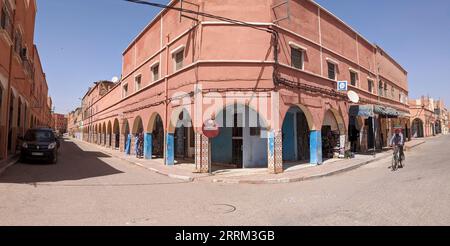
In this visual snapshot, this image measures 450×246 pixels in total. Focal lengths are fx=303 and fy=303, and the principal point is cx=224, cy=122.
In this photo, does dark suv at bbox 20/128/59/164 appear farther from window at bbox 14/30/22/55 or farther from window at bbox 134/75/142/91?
window at bbox 134/75/142/91

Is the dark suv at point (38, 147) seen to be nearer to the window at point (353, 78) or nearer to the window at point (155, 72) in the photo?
the window at point (155, 72)

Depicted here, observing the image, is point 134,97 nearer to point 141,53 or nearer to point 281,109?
point 141,53

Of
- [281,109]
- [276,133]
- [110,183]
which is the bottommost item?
[110,183]

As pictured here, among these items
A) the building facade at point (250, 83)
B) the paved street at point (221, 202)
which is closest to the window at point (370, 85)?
the building facade at point (250, 83)

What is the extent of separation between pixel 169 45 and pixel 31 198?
1177 centimetres

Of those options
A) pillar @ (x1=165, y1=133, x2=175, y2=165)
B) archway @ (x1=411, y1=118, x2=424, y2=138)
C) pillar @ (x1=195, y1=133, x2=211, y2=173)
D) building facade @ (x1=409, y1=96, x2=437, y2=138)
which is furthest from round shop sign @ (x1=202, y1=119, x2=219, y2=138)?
archway @ (x1=411, y1=118, x2=424, y2=138)

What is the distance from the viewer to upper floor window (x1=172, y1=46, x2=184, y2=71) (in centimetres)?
1633

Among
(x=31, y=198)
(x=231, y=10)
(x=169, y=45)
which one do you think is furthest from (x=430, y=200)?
(x=169, y=45)

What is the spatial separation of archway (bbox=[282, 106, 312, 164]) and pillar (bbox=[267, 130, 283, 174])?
4191mm

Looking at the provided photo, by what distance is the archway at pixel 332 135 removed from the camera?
19409 millimetres

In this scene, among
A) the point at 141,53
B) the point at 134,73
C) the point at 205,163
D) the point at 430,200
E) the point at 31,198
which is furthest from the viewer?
the point at 134,73

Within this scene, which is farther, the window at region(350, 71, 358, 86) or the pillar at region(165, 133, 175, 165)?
the window at region(350, 71, 358, 86)

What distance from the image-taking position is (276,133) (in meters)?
13.8
